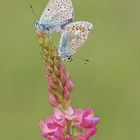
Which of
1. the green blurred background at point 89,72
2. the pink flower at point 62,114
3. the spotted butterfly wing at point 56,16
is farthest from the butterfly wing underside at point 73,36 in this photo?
the green blurred background at point 89,72

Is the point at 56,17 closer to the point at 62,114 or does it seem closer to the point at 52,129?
the point at 62,114

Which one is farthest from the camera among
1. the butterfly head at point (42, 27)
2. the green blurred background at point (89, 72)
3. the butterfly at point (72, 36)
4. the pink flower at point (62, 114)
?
the green blurred background at point (89, 72)

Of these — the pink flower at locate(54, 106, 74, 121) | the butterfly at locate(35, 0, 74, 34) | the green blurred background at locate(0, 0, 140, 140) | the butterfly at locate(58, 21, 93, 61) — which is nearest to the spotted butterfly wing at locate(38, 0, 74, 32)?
the butterfly at locate(35, 0, 74, 34)

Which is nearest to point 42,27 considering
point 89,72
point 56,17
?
point 56,17

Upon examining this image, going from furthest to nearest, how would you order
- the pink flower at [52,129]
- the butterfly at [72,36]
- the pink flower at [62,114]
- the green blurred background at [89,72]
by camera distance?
the green blurred background at [89,72]
the butterfly at [72,36]
the pink flower at [62,114]
the pink flower at [52,129]

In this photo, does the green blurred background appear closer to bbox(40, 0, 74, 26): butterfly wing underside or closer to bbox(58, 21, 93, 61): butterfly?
bbox(40, 0, 74, 26): butterfly wing underside

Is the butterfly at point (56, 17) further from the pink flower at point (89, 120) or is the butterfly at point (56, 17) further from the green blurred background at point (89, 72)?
the green blurred background at point (89, 72)

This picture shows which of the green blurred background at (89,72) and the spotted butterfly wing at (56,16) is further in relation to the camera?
the green blurred background at (89,72)
